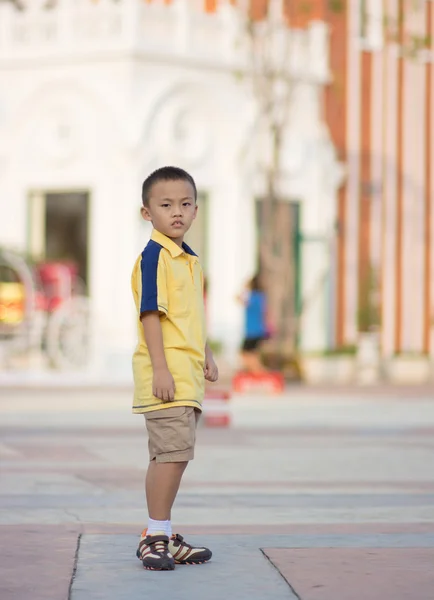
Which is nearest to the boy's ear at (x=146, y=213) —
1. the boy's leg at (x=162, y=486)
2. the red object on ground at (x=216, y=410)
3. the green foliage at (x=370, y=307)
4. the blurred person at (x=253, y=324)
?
the boy's leg at (x=162, y=486)

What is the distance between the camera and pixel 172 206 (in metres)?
7.19

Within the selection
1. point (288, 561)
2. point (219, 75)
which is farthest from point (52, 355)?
point (288, 561)

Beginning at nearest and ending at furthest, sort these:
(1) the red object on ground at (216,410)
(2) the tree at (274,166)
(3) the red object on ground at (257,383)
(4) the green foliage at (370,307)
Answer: (1) the red object on ground at (216,410), (3) the red object on ground at (257,383), (2) the tree at (274,166), (4) the green foliage at (370,307)

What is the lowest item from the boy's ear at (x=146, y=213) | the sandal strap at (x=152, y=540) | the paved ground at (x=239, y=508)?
the paved ground at (x=239, y=508)

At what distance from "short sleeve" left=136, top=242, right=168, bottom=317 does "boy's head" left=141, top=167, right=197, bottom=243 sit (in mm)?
103

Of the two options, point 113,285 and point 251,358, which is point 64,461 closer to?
point 251,358

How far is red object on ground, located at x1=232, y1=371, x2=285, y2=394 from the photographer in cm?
2241

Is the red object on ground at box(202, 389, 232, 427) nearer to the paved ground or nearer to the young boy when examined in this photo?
the paved ground

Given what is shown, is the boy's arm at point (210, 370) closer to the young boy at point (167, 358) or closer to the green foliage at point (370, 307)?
the young boy at point (167, 358)

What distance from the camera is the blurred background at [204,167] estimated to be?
85.9 feet

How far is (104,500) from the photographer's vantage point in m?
9.55

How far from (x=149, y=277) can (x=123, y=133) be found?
19426 millimetres

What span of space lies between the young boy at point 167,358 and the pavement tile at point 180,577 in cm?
14

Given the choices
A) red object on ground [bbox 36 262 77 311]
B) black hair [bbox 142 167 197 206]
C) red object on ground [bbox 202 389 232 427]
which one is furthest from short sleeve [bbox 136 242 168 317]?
red object on ground [bbox 36 262 77 311]
